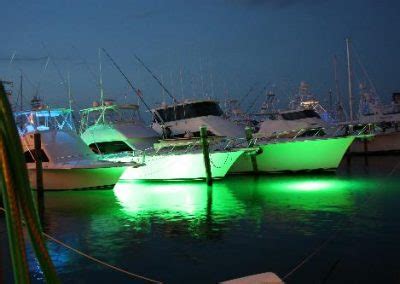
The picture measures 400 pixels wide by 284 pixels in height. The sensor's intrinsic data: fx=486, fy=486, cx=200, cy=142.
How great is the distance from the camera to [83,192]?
69.7ft

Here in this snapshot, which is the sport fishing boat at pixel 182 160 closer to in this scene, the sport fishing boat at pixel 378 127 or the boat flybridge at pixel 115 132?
the boat flybridge at pixel 115 132

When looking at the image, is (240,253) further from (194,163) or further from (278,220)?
(194,163)

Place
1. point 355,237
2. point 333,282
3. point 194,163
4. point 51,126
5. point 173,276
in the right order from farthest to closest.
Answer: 1. point 51,126
2. point 194,163
3. point 355,237
4. point 173,276
5. point 333,282

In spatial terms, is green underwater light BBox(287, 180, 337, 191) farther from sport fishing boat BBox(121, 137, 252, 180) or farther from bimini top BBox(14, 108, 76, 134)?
bimini top BBox(14, 108, 76, 134)

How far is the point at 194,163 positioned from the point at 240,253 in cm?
1424

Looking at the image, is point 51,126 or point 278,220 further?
point 51,126

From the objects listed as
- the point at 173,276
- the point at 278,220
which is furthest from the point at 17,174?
the point at 278,220

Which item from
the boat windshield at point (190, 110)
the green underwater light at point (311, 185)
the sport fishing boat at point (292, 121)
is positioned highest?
the boat windshield at point (190, 110)

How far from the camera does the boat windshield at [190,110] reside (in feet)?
92.7

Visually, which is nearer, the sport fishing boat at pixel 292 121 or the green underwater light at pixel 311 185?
the green underwater light at pixel 311 185

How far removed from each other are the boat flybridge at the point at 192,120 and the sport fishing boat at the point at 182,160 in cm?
217

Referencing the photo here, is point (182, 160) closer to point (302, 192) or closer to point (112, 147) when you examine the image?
point (112, 147)

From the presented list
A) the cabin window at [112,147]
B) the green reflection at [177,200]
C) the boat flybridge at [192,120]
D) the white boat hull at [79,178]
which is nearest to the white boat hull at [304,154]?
the boat flybridge at [192,120]

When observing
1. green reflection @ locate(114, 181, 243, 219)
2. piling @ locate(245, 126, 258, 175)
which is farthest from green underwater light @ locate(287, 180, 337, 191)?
piling @ locate(245, 126, 258, 175)
